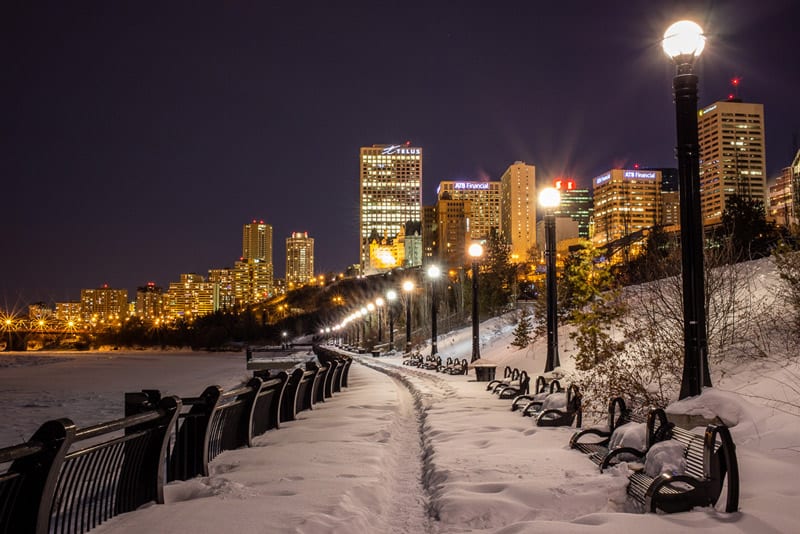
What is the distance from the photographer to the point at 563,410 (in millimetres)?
11641

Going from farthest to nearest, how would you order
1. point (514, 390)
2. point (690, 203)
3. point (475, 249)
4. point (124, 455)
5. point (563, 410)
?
1. point (475, 249)
2. point (514, 390)
3. point (563, 410)
4. point (690, 203)
5. point (124, 455)

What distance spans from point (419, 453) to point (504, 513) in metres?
4.02

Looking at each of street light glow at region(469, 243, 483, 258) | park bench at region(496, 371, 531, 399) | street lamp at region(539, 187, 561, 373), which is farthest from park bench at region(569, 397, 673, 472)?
street light glow at region(469, 243, 483, 258)

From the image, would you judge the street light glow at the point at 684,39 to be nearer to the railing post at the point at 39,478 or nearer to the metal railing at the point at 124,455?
the metal railing at the point at 124,455

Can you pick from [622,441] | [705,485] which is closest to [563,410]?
[622,441]

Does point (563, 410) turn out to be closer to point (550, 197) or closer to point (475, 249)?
point (550, 197)

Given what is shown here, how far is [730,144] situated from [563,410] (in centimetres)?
17544

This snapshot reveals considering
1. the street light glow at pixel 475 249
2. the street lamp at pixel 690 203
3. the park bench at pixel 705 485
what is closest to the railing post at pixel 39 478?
the park bench at pixel 705 485

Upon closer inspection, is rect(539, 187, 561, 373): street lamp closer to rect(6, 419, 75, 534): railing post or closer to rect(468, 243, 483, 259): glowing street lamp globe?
rect(468, 243, 483, 259): glowing street lamp globe

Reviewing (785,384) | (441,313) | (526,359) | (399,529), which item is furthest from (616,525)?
(441,313)

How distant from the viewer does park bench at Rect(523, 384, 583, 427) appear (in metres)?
11.0

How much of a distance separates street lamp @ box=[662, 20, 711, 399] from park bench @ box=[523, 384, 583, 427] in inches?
81.6

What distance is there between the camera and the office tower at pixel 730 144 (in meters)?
167

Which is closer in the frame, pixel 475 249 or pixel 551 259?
pixel 551 259
